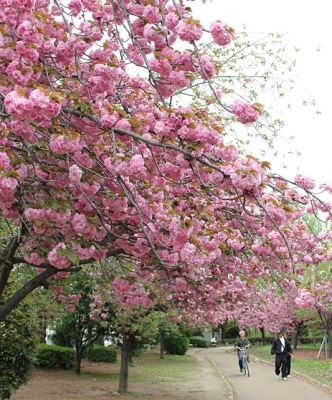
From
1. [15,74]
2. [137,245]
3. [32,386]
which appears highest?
[15,74]

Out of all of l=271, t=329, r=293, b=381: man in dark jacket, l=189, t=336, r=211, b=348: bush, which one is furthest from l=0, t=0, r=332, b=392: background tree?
l=189, t=336, r=211, b=348: bush

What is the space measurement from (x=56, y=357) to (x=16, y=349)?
10.3 metres

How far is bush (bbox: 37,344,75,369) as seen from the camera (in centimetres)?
1864

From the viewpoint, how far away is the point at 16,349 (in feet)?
30.0

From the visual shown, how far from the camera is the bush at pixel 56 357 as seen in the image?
61.2 ft

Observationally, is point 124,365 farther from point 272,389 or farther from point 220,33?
point 220,33

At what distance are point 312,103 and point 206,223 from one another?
6.32 ft

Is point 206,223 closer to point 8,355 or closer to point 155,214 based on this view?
point 155,214

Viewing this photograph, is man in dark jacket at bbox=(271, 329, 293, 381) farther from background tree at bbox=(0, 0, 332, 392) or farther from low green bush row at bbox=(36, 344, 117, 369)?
background tree at bbox=(0, 0, 332, 392)

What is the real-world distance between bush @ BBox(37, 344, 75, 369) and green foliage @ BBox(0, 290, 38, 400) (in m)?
9.55

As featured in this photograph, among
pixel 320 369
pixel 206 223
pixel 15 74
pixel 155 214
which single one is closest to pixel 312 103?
pixel 206 223

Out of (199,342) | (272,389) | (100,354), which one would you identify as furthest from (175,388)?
(199,342)

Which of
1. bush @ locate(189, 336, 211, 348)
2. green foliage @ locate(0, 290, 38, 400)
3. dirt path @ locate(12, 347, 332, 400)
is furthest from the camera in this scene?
bush @ locate(189, 336, 211, 348)

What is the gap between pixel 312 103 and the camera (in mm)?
5973
